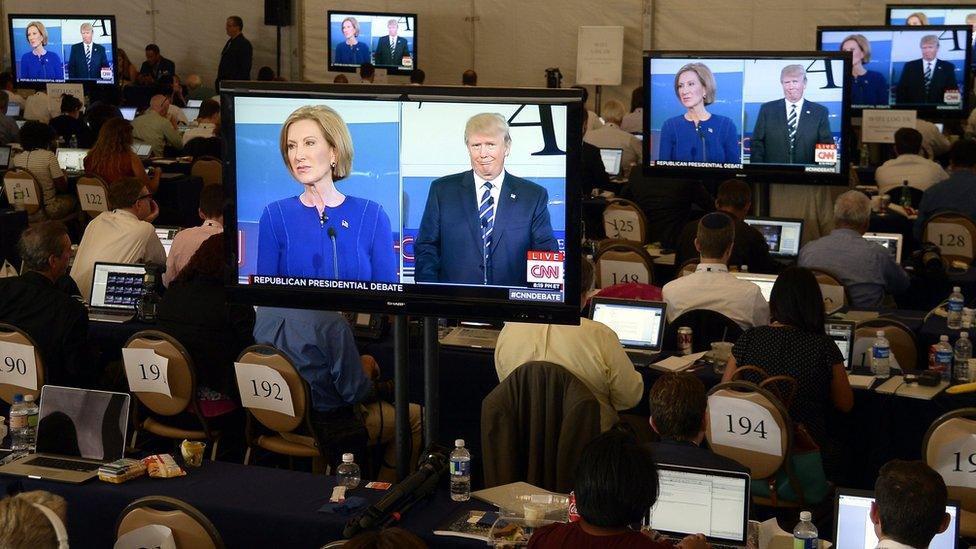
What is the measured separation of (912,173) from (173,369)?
23.2ft

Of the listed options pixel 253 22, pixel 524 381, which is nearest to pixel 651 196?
pixel 524 381

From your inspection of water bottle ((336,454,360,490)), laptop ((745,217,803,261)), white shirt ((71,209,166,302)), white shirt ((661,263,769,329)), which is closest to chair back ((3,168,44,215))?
white shirt ((71,209,166,302))

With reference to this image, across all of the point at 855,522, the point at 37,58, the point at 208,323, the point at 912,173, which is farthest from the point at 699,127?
the point at 37,58

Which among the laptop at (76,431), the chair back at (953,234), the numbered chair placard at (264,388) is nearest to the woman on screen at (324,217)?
the laptop at (76,431)

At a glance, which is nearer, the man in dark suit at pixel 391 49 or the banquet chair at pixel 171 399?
the banquet chair at pixel 171 399

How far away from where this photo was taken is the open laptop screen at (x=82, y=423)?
14.8 ft

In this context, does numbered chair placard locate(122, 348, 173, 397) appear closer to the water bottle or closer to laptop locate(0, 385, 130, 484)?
laptop locate(0, 385, 130, 484)

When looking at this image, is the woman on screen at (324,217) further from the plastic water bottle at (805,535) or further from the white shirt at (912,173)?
the white shirt at (912,173)

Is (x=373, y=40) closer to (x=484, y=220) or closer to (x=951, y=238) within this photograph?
(x=951, y=238)

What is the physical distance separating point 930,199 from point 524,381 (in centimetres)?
596

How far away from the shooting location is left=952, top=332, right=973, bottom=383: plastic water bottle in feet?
19.3

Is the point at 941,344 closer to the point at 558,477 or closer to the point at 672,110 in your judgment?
the point at 558,477

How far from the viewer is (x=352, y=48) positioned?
16.9 meters

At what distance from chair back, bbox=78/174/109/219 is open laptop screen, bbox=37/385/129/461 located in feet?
20.5
